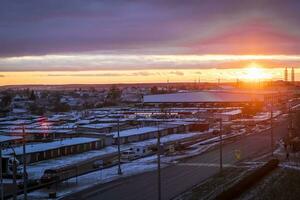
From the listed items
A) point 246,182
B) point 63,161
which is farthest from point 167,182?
point 63,161

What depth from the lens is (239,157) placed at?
26.5 metres

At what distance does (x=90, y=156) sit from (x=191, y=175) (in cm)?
915

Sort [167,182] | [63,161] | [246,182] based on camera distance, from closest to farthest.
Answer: [246,182], [167,182], [63,161]

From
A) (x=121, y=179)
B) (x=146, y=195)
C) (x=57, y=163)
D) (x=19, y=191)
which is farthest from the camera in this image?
(x=57, y=163)

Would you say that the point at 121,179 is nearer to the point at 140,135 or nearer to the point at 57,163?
the point at 57,163

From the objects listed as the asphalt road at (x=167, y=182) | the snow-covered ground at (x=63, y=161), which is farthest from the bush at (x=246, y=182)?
the snow-covered ground at (x=63, y=161)

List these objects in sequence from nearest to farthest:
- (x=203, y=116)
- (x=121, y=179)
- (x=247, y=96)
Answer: (x=121, y=179) < (x=203, y=116) < (x=247, y=96)

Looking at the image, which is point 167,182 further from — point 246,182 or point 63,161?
point 63,161

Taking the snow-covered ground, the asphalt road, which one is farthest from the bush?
the snow-covered ground

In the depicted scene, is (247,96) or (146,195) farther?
(247,96)

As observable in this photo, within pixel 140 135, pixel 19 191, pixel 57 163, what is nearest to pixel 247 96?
pixel 140 135

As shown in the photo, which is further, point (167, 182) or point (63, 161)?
point (63, 161)

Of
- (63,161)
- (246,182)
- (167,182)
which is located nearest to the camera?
(246,182)

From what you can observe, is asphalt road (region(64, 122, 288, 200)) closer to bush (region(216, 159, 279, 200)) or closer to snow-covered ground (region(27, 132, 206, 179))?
bush (region(216, 159, 279, 200))
